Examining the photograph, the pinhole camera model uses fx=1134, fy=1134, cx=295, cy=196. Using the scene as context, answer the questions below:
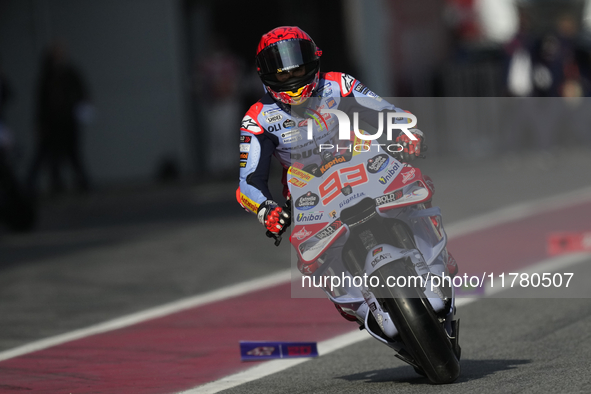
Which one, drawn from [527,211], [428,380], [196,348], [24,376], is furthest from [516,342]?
[527,211]

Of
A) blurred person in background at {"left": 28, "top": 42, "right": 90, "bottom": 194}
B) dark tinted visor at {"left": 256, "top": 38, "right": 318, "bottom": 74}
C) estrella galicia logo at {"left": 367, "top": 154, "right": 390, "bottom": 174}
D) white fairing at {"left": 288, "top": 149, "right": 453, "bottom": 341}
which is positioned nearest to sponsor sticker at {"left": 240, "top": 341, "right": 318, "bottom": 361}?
white fairing at {"left": 288, "top": 149, "right": 453, "bottom": 341}

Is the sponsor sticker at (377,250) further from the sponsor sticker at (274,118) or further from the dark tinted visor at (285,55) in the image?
the dark tinted visor at (285,55)

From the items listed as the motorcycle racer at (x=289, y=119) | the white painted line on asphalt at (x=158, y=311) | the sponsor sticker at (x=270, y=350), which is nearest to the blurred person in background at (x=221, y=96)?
the white painted line on asphalt at (x=158, y=311)

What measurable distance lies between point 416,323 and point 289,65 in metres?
1.36

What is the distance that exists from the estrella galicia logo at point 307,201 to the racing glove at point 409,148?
44cm

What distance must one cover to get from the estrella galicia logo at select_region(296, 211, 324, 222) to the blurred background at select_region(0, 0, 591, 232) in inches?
470

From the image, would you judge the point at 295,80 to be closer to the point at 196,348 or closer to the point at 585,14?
the point at 196,348

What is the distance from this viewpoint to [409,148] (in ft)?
17.2

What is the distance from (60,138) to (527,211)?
7919mm

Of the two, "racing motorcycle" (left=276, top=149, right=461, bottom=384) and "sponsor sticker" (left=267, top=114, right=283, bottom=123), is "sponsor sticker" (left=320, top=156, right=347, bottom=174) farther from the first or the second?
"sponsor sticker" (left=267, top=114, right=283, bottom=123)

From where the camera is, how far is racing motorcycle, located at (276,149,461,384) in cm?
502

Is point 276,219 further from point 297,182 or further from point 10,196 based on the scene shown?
point 10,196

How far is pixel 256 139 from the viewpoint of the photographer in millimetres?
5477

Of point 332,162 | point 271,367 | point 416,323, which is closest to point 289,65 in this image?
point 332,162
